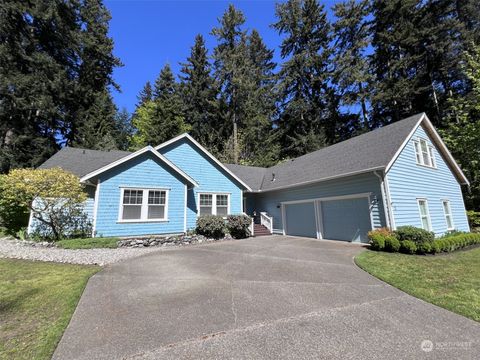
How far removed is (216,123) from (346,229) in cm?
2279

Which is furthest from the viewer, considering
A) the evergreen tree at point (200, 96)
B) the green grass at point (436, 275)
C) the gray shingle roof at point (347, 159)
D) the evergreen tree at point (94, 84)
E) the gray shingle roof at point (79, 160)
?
the evergreen tree at point (200, 96)

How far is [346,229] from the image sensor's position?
40.5 ft

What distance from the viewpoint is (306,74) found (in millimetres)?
30719

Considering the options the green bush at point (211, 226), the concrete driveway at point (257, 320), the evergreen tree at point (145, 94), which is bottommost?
the concrete driveway at point (257, 320)

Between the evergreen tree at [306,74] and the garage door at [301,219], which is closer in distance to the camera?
the garage door at [301,219]

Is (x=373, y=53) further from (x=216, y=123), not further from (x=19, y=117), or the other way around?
(x=19, y=117)

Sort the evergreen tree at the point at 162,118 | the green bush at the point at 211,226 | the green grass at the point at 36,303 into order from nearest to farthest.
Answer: the green grass at the point at 36,303 < the green bush at the point at 211,226 < the evergreen tree at the point at 162,118

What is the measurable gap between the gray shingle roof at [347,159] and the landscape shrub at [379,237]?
2.87 metres

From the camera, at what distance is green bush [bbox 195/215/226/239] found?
44.1ft

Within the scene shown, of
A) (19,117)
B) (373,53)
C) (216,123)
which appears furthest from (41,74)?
(373,53)

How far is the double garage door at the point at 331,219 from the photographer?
1168 cm

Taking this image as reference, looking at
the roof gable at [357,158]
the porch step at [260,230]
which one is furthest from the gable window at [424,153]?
the porch step at [260,230]

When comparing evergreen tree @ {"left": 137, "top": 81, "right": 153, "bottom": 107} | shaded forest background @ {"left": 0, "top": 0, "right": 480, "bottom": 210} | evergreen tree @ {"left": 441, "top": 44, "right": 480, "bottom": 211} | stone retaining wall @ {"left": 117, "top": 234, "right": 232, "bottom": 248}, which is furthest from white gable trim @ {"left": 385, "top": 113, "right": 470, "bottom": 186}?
evergreen tree @ {"left": 137, "top": 81, "right": 153, "bottom": 107}

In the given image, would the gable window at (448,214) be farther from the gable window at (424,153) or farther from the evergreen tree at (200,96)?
the evergreen tree at (200,96)
